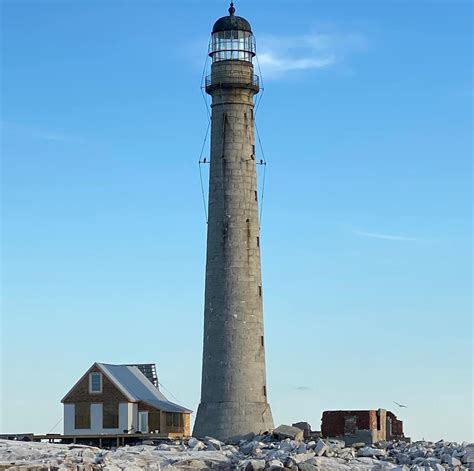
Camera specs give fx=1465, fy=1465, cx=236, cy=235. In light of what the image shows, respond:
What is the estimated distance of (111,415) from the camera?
192ft

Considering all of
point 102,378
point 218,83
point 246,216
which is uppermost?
point 218,83

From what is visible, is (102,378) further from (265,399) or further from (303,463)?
(303,463)

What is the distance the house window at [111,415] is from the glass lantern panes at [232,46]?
573 inches

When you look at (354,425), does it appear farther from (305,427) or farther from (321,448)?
(321,448)

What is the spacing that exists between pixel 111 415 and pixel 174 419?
10.7ft

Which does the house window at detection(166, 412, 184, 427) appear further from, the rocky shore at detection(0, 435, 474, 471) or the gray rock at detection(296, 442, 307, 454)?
the gray rock at detection(296, 442, 307, 454)

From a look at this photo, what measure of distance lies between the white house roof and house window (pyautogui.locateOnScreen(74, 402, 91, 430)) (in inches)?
61.4

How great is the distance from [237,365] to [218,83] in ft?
37.1

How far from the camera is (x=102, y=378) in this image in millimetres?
58625

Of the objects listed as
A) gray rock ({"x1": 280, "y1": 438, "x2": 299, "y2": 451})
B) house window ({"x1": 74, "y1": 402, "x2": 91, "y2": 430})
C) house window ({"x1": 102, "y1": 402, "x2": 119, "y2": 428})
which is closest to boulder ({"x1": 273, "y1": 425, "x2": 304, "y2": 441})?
gray rock ({"x1": 280, "y1": 438, "x2": 299, "y2": 451})

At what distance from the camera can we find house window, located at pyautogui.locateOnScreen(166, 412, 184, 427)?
60.1m

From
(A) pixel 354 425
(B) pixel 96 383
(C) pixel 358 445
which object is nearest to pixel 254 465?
(C) pixel 358 445

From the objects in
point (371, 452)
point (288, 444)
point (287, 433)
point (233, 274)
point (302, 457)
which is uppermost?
point (233, 274)

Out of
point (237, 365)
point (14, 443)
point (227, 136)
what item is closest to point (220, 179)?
point (227, 136)
